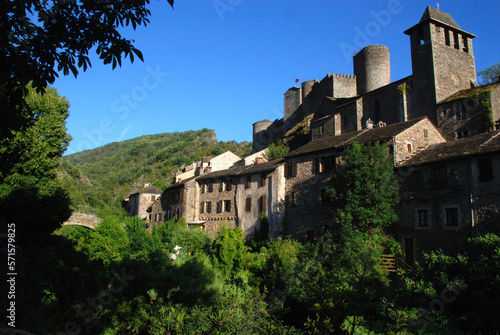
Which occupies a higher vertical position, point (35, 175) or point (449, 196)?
point (35, 175)

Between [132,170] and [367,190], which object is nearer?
[367,190]

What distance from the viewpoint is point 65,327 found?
14.4 meters

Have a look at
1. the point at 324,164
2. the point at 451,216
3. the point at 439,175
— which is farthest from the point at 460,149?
the point at 324,164

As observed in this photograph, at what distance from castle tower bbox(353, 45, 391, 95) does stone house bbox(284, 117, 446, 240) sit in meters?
21.7

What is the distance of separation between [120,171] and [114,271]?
285 ft

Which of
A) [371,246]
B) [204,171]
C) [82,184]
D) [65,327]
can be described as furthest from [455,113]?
[82,184]

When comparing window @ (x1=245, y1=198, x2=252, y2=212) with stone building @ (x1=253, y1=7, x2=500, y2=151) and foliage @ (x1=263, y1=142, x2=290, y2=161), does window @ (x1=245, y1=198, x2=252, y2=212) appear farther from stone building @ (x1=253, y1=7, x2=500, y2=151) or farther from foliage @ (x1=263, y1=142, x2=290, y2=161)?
stone building @ (x1=253, y1=7, x2=500, y2=151)

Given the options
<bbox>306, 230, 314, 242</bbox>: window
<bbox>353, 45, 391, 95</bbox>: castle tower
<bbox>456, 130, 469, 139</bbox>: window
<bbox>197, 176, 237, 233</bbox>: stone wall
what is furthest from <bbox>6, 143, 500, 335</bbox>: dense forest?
<bbox>353, 45, 391, 95</bbox>: castle tower

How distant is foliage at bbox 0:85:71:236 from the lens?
75.6 ft

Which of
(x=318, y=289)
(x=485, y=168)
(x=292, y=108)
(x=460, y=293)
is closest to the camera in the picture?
(x=460, y=293)

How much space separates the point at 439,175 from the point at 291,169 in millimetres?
12626

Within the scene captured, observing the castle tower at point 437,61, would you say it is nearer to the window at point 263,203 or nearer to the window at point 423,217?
the window at point 423,217

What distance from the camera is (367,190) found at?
931 inches

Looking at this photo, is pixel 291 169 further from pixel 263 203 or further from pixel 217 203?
Answer: pixel 217 203
